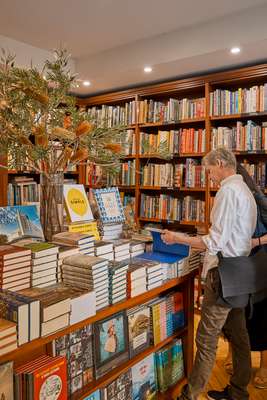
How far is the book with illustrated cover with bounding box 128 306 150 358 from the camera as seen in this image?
1820mm

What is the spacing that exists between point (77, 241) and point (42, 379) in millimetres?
595

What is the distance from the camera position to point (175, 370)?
7.04ft

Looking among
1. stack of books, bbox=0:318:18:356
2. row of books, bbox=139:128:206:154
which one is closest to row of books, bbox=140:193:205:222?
row of books, bbox=139:128:206:154

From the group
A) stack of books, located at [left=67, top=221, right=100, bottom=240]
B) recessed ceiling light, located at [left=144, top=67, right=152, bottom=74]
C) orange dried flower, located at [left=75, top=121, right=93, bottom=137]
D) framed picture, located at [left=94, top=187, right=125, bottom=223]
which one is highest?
recessed ceiling light, located at [left=144, top=67, right=152, bottom=74]

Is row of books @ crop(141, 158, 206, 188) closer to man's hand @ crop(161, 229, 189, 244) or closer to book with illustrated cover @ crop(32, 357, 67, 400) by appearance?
man's hand @ crop(161, 229, 189, 244)

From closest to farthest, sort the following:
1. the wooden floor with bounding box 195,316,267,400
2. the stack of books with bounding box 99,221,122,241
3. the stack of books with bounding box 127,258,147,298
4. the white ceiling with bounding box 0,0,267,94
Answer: the stack of books with bounding box 127,258,147,298 < the stack of books with bounding box 99,221,122,241 < the wooden floor with bounding box 195,316,267,400 < the white ceiling with bounding box 0,0,267,94

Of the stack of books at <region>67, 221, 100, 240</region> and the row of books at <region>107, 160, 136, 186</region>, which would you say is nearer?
the stack of books at <region>67, 221, 100, 240</region>

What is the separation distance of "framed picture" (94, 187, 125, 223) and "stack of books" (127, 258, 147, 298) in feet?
1.19

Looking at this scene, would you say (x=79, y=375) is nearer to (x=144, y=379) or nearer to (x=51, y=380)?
(x=51, y=380)

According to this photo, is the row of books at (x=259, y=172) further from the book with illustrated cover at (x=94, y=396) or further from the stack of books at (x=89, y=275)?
the book with illustrated cover at (x=94, y=396)

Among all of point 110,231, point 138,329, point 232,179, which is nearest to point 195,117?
point 232,179

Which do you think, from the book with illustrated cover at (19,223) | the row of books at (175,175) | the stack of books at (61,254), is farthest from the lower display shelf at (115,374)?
the row of books at (175,175)

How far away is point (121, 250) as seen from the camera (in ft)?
6.15

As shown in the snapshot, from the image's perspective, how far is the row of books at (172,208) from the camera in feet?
12.1
